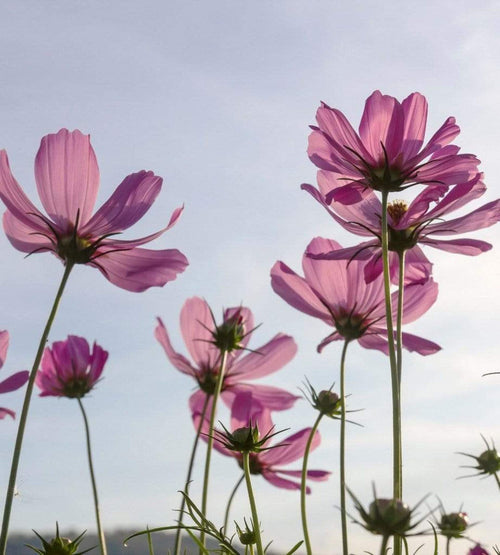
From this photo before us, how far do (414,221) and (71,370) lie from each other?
80cm

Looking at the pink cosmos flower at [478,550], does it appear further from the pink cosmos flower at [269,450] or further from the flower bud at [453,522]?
the pink cosmos flower at [269,450]

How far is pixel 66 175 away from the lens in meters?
1.11

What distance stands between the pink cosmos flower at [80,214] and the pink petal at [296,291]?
0.22 meters

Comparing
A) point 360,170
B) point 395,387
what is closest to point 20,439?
point 395,387

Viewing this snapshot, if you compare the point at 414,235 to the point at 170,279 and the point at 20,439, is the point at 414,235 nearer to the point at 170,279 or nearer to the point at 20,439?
the point at 170,279

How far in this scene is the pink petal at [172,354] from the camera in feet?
5.31

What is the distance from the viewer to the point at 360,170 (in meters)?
1.03

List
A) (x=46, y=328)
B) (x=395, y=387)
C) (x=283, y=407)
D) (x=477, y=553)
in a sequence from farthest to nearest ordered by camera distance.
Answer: (x=283, y=407) → (x=477, y=553) → (x=46, y=328) → (x=395, y=387)

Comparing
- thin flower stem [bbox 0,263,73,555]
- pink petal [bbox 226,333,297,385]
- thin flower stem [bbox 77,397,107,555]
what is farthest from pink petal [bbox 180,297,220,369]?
thin flower stem [bbox 0,263,73,555]

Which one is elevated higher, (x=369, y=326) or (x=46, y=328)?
(x=369, y=326)

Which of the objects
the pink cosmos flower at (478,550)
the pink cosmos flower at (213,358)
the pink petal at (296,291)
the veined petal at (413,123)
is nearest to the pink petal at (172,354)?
the pink cosmos flower at (213,358)

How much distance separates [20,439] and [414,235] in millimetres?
566

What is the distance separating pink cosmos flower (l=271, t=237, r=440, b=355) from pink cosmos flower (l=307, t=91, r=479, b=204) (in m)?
0.24

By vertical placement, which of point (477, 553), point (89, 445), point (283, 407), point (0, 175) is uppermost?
point (0, 175)
